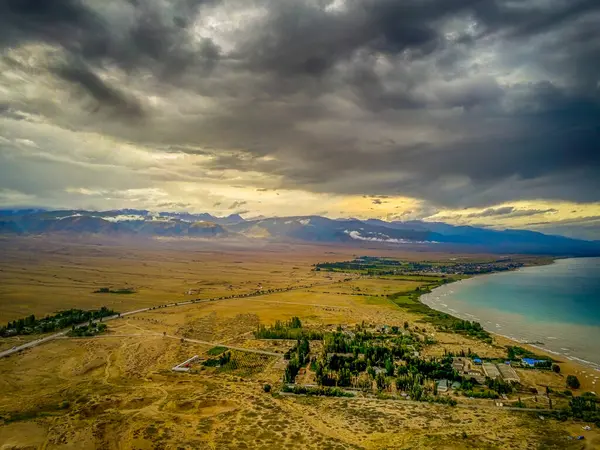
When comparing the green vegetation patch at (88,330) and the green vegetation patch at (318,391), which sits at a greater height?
the green vegetation patch at (318,391)

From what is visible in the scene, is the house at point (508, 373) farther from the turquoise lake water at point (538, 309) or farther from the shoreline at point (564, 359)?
the turquoise lake water at point (538, 309)

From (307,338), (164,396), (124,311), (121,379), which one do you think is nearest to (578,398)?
(307,338)

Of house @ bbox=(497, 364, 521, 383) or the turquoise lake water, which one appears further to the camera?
the turquoise lake water

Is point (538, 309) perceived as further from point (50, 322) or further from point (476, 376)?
point (50, 322)

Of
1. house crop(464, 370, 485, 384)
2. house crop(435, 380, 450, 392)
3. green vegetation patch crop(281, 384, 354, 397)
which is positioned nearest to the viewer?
green vegetation patch crop(281, 384, 354, 397)

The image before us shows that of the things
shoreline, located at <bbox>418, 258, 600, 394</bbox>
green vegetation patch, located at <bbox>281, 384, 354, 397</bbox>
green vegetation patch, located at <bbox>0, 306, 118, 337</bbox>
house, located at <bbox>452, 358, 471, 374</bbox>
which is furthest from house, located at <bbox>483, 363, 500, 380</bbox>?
green vegetation patch, located at <bbox>0, 306, 118, 337</bbox>

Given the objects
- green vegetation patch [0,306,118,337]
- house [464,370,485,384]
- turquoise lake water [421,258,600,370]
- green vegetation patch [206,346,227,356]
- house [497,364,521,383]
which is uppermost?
turquoise lake water [421,258,600,370]

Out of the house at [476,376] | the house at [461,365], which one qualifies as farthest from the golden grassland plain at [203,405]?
the house at [476,376]

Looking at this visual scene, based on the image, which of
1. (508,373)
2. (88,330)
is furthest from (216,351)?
(508,373)

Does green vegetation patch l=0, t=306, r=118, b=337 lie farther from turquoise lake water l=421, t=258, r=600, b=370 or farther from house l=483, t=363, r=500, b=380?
turquoise lake water l=421, t=258, r=600, b=370
